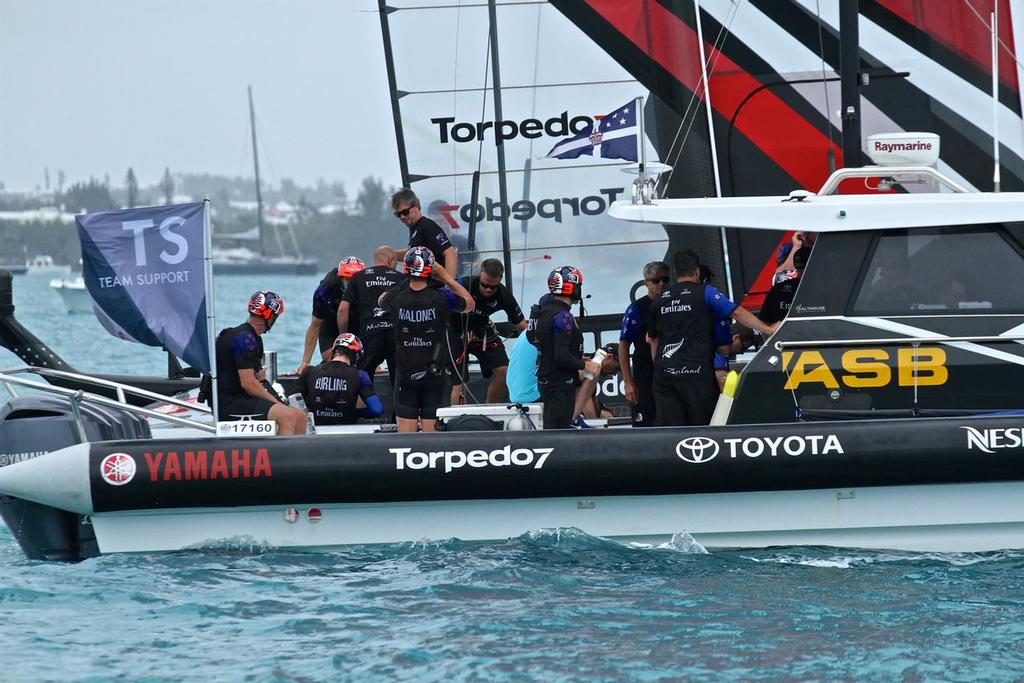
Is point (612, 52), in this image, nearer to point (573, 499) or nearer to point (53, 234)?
point (573, 499)

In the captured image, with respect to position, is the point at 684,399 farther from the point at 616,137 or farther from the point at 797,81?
the point at 797,81

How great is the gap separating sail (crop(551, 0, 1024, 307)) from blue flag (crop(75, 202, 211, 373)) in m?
4.20

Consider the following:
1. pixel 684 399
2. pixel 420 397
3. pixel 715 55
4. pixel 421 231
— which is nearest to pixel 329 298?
pixel 421 231

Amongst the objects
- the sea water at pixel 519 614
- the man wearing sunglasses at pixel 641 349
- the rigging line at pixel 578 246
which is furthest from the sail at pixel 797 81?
the sea water at pixel 519 614

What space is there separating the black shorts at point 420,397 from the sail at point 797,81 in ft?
8.49

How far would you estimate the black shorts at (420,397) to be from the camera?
9.26m

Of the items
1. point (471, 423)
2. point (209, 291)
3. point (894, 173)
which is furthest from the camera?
point (471, 423)

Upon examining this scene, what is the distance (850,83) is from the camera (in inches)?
360

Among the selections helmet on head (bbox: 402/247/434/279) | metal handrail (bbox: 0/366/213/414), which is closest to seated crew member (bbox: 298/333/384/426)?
helmet on head (bbox: 402/247/434/279)

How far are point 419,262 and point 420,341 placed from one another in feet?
1.66

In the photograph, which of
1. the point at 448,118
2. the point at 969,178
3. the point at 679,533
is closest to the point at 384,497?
the point at 679,533

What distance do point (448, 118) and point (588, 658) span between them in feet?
18.7

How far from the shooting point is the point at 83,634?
6.96m

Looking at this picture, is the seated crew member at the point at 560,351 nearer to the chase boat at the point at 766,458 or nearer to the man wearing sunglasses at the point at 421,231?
the chase boat at the point at 766,458
